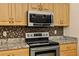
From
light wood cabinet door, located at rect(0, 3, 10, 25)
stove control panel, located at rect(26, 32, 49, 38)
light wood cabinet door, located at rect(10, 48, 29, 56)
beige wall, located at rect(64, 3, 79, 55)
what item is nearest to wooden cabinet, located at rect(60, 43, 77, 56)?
beige wall, located at rect(64, 3, 79, 55)

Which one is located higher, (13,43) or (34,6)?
(34,6)

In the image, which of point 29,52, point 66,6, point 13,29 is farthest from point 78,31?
point 13,29

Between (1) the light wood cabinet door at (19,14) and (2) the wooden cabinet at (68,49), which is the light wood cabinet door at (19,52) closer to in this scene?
(1) the light wood cabinet door at (19,14)

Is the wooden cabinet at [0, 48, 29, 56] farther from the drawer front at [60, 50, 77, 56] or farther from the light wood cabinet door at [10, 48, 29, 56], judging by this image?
the drawer front at [60, 50, 77, 56]

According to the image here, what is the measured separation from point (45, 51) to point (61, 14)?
0.99m

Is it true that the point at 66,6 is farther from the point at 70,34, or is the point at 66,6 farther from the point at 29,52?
the point at 29,52

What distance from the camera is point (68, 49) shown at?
290 centimetres

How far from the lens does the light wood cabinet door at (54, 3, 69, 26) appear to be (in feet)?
10.0

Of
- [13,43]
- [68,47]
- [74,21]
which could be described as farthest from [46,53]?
[74,21]

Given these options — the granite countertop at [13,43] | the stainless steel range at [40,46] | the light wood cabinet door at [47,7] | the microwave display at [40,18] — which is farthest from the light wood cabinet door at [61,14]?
the granite countertop at [13,43]

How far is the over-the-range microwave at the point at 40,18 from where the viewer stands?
268 centimetres

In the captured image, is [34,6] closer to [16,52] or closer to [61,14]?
[61,14]

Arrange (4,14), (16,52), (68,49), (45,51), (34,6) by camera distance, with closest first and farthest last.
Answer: (16,52) → (4,14) → (45,51) → (34,6) → (68,49)

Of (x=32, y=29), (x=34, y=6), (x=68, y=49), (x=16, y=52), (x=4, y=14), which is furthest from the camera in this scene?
(x=32, y=29)
